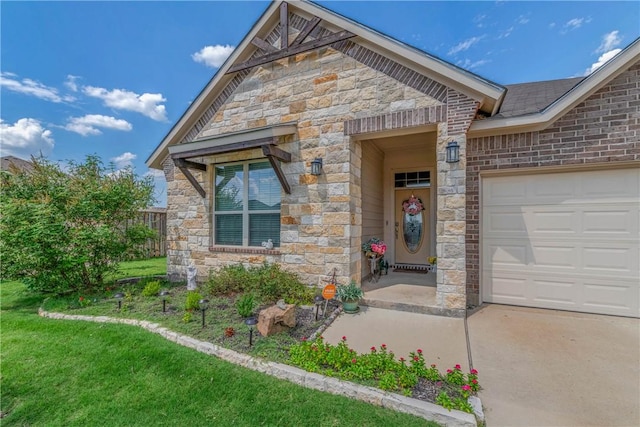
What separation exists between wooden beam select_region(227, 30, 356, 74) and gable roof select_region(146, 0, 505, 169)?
0.45ft

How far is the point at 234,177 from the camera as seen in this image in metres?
5.87

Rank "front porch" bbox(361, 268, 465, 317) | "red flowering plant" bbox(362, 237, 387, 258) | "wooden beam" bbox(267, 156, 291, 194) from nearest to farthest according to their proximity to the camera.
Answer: "front porch" bbox(361, 268, 465, 317), "wooden beam" bbox(267, 156, 291, 194), "red flowering plant" bbox(362, 237, 387, 258)

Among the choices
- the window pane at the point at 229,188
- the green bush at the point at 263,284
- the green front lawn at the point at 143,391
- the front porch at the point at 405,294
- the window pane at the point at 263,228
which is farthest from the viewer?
the window pane at the point at 229,188

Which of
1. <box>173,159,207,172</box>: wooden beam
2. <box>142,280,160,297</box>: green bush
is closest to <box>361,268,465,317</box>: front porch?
<box>142,280,160,297</box>: green bush

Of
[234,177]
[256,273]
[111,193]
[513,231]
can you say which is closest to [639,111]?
[513,231]

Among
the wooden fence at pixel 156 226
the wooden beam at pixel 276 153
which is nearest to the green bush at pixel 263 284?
the wooden beam at pixel 276 153

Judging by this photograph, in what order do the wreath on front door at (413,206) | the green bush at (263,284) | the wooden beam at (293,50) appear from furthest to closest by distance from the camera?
the wreath on front door at (413,206)
the wooden beam at (293,50)
the green bush at (263,284)

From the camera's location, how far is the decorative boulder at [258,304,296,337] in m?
3.25

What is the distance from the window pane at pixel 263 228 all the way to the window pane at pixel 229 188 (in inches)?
20.2

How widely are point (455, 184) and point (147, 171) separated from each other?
7303 mm

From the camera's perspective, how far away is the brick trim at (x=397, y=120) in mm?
4004

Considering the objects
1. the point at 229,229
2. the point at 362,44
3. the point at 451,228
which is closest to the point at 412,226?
the point at 451,228

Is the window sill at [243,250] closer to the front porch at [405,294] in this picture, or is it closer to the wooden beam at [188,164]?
the wooden beam at [188,164]

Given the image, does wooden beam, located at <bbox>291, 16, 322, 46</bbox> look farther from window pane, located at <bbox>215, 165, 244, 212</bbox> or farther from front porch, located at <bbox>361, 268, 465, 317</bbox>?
front porch, located at <bbox>361, 268, 465, 317</bbox>
